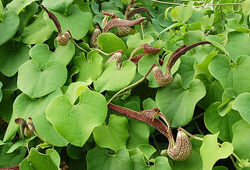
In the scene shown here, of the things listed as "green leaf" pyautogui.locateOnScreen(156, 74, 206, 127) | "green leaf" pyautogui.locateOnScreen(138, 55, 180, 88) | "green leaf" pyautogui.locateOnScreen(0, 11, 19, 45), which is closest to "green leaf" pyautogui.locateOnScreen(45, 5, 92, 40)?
"green leaf" pyautogui.locateOnScreen(0, 11, 19, 45)

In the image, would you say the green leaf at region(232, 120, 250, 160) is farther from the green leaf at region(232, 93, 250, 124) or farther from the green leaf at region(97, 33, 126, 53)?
the green leaf at region(97, 33, 126, 53)

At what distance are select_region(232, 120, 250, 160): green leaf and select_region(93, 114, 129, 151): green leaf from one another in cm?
23

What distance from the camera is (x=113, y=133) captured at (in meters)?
0.70

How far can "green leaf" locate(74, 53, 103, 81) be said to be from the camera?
0.80m

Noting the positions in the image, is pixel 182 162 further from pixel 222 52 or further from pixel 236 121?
pixel 222 52

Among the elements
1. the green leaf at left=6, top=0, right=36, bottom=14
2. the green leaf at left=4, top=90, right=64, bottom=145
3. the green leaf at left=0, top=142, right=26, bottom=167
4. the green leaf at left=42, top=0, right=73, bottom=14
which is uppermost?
the green leaf at left=42, top=0, right=73, bottom=14

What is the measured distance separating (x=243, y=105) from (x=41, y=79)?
1.52 ft

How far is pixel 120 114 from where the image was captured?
74cm

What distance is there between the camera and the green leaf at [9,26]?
3.13 feet

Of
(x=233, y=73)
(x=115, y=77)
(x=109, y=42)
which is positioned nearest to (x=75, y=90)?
(x=115, y=77)

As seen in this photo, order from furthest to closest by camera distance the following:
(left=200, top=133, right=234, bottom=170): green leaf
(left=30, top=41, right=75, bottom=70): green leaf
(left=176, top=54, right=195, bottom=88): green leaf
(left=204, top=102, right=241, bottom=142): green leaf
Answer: (left=30, top=41, right=75, bottom=70): green leaf, (left=176, top=54, right=195, bottom=88): green leaf, (left=204, top=102, right=241, bottom=142): green leaf, (left=200, top=133, right=234, bottom=170): green leaf

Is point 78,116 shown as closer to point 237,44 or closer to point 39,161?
point 39,161

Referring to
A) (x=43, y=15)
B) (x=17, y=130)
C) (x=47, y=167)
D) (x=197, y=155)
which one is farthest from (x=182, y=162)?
(x=43, y=15)

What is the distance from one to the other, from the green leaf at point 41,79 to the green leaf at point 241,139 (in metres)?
0.40
